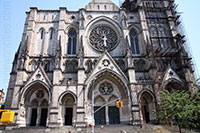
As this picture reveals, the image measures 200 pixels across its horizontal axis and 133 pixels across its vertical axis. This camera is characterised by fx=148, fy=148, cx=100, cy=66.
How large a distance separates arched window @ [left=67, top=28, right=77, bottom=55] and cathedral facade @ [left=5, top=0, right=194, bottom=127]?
182 millimetres

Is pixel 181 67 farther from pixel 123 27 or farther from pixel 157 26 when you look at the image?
pixel 123 27

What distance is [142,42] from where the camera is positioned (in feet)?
89.7

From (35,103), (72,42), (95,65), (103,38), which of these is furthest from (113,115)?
(72,42)

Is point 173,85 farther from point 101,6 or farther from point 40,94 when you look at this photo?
point 40,94

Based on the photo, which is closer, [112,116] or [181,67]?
[112,116]

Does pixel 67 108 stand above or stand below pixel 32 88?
below

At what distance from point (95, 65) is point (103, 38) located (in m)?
7.44

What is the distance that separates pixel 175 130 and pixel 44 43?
956 inches

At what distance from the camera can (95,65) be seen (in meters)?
22.8

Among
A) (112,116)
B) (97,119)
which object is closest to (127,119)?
(112,116)

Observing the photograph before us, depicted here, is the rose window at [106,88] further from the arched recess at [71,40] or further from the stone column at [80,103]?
the arched recess at [71,40]

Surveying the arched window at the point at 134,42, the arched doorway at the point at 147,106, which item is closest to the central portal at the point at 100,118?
the arched doorway at the point at 147,106

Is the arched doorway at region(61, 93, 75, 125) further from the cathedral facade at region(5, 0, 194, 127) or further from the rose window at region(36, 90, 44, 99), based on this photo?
the rose window at region(36, 90, 44, 99)

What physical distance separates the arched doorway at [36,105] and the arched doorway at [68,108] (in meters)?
2.85
